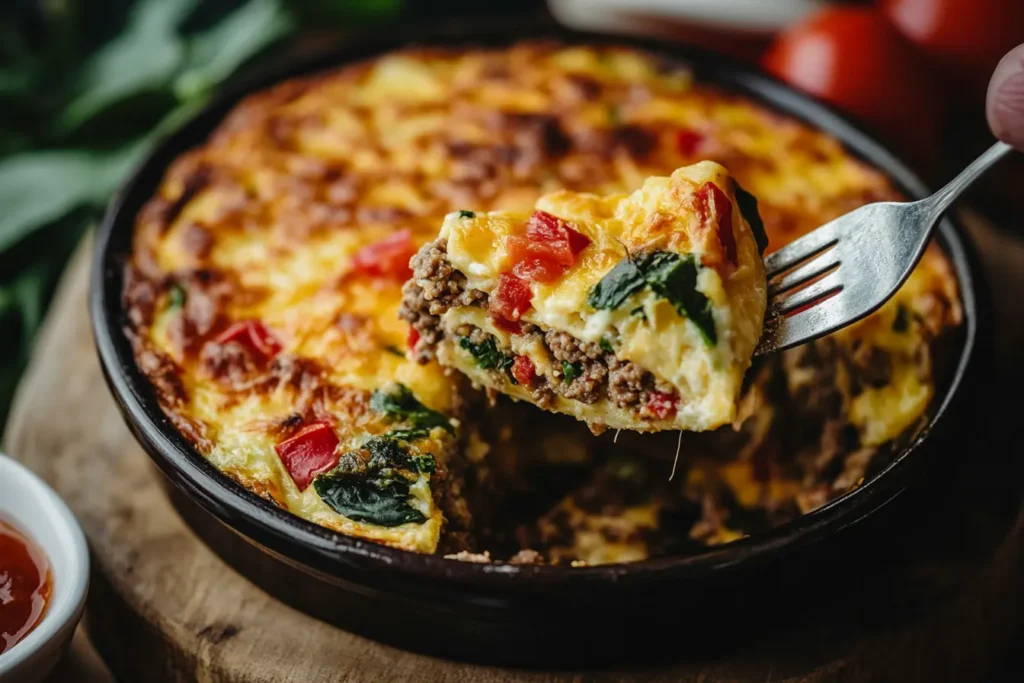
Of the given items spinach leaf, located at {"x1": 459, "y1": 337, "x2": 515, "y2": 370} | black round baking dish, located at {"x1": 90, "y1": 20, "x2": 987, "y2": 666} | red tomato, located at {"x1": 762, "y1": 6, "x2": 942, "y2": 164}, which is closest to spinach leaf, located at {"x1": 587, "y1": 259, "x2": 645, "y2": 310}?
spinach leaf, located at {"x1": 459, "y1": 337, "x2": 515, "y2": 370}

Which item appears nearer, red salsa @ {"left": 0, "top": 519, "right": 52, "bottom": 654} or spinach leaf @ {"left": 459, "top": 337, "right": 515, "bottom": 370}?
red salsa @ {"left": 0, "top": 519, "right": 52, "bottom": 654}

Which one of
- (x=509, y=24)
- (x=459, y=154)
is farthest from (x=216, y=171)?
(x=509, y=24)

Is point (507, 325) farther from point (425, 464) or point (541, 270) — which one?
point (425, 464)

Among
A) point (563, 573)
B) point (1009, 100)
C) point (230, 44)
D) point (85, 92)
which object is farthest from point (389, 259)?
point (85, 92)

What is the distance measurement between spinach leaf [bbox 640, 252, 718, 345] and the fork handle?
2.21ft

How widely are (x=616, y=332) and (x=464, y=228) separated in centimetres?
48

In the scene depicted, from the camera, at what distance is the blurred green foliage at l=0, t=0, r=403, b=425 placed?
4.40 m

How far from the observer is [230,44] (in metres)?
4.93

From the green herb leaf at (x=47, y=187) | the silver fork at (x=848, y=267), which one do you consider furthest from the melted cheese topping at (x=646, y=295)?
the green herb leaf at (x=47, y=187)

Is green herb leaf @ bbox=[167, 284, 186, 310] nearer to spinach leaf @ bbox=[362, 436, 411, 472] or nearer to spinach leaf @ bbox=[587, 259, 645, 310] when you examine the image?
spinach leaf @ bbox=[362, 436, 411, 472]

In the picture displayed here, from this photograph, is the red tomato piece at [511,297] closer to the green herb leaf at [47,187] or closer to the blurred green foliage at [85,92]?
the blurred green foliage at [85,92]

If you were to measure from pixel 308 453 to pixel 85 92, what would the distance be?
3.14 m

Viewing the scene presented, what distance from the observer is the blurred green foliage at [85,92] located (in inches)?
173

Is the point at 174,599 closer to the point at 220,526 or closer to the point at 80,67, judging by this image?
the point at 220,526
